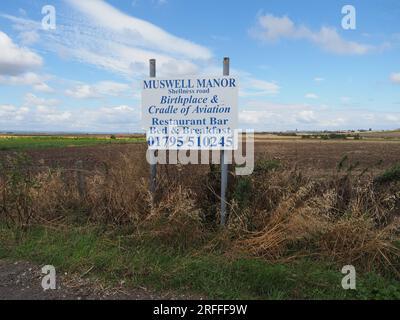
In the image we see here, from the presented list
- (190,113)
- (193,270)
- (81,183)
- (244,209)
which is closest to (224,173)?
(244,209)

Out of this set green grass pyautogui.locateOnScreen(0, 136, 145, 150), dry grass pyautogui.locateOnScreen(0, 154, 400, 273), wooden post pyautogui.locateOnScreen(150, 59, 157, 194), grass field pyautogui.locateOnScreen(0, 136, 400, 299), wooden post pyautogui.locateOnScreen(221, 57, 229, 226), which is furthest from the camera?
green grass pyautogui.locateOnScreen(0, 136, 145, 150)

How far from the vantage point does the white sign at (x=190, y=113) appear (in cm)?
628

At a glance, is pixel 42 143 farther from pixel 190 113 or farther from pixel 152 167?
pixel 190 113

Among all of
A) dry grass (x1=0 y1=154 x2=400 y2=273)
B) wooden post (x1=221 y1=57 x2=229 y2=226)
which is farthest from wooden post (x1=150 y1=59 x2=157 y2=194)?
wooden post (x1=221 y1=57 x2=229 y2=226)

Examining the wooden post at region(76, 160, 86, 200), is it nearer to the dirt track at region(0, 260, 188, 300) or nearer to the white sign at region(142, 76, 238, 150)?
the white sign at region(142, 76, 238, 150)

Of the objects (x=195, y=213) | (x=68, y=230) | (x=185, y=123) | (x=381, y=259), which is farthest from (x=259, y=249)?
(x=68, y=230)

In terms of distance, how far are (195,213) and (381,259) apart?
2.64 metres

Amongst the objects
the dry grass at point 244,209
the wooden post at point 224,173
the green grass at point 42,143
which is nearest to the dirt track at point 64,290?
the dry grass at point 244,209

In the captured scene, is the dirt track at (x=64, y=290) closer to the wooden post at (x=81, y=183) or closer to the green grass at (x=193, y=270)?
the green grass at (x=193, y=270)

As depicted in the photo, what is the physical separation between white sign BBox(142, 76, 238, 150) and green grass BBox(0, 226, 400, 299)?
1.78 meters

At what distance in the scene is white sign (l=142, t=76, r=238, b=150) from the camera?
6277 mm

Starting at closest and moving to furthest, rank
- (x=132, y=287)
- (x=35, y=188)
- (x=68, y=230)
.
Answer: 1. (x=132, y=287)
2. (x=68, y=230)
3. (x=35, y=188)
